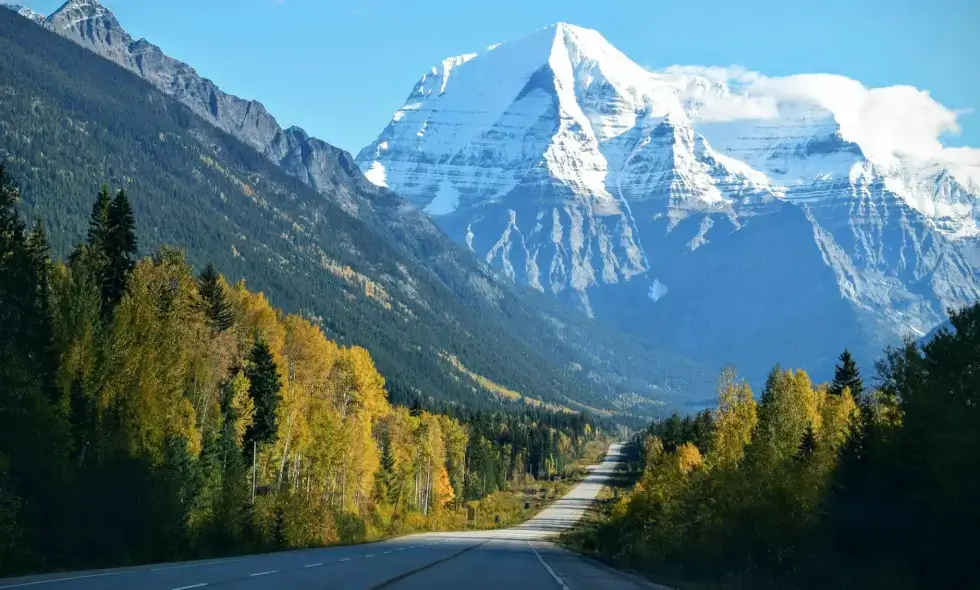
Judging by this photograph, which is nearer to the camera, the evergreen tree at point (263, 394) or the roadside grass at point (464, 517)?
the evergreen tree at point (263, 394)

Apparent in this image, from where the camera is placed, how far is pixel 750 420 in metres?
70.9

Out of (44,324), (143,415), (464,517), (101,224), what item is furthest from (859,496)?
(464,517)

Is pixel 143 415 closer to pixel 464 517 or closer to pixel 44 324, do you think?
pixel 44 324

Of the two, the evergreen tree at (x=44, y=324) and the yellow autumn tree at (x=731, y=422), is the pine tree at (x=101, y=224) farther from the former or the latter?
the yellow autumn tree at (x=731, y=422)

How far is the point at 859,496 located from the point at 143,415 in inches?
1236

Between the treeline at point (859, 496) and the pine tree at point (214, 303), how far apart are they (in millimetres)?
32923

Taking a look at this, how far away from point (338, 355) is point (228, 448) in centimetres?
3691

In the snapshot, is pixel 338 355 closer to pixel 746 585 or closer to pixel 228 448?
pixel 228 448

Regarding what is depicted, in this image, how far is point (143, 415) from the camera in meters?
51.1

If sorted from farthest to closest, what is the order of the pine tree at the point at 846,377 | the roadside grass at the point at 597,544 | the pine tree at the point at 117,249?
the pine tree at the point at 846,377 → the pine tree at the point at 117,249 → the roadside grass at the point at 597,544

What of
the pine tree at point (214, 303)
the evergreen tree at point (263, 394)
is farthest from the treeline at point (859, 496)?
the pine tree at point (214, 303)

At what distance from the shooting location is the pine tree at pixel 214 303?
76.2m

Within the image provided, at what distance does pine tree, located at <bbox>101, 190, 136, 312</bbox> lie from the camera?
63.5m

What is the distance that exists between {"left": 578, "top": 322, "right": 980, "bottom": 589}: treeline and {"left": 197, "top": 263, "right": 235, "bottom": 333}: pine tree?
1296 inches
